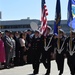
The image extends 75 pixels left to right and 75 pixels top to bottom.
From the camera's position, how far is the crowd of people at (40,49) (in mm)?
11109

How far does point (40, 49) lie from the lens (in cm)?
1210

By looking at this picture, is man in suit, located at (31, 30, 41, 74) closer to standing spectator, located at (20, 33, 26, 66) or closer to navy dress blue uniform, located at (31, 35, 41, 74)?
navy dress blue uniform, located at (31, 35, 41, 74)

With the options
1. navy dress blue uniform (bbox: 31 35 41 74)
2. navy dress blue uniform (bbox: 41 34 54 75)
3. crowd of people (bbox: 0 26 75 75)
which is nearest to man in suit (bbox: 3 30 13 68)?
crowd of people (bbox: 0 26 75 75)

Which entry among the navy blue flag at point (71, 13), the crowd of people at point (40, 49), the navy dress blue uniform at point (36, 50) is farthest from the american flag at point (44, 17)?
the navy blue flag at point (71, 13)

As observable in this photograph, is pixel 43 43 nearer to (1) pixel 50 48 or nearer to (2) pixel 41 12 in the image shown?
(1) pixel 50 48

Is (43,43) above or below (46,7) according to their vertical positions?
below

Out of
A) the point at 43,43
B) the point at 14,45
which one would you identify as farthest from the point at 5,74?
the point at 14,45

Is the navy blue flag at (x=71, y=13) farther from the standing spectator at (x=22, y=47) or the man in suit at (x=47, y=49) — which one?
the standing spectator at (x=22, y=47)

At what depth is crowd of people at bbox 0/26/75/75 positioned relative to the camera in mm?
11109

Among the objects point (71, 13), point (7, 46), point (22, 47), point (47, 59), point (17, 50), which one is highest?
point (71, 13)

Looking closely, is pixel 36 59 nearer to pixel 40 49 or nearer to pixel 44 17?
pixel 40 49

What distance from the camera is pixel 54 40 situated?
38.5ft

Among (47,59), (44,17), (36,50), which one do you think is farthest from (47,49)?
(44,17)

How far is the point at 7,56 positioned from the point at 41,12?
3022mm
